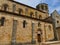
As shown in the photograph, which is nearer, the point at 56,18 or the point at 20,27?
the point at 20,27

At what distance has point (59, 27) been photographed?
21.3 metres

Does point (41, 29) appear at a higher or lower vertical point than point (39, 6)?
lower

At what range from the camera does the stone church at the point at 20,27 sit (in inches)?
564

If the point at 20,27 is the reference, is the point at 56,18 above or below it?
above

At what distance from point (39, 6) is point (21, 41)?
17928mm

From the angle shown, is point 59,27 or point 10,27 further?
point 59,27

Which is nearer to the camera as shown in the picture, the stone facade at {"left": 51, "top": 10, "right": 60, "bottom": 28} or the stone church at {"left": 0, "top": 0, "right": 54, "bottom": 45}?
the stone church at {"left": 0, "top": 0, "right": 54, "bottom": 45}

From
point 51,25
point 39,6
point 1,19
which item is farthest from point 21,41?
point 39,6

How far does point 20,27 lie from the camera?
16031mm

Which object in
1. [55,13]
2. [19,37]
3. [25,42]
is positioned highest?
[55,13]

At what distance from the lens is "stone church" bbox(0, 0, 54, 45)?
47.0ft

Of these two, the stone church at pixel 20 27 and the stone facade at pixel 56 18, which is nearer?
the stone church at pixel 20 27

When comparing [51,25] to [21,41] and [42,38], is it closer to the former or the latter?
[42,38]

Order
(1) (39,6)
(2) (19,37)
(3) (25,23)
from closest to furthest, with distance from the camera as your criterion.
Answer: (2) (19,37) < (3) (25,23) < (1) (39,6)
